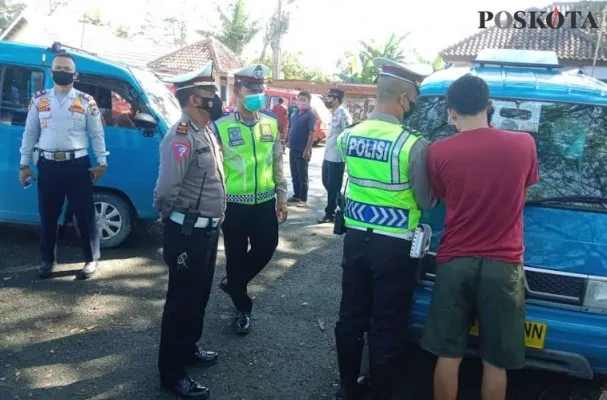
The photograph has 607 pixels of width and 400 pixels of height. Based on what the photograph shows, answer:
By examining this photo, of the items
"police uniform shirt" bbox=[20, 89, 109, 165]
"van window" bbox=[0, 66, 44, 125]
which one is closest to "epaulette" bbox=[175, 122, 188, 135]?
"police uniform shirt" bbox=[20, 89, 109, 165]

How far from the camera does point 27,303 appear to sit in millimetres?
4582

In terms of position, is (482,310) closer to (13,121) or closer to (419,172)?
(419,172)

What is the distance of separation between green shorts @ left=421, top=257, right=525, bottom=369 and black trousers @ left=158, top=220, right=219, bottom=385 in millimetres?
1382

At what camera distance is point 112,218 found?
19.9ft

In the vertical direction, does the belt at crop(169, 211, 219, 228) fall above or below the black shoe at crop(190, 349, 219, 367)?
above

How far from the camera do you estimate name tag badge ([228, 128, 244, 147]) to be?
3957 mm

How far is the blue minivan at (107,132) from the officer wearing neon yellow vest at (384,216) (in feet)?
11.2

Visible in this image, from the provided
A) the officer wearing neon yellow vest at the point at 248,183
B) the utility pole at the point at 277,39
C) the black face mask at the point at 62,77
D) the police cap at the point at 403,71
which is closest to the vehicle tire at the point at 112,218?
the black face mask at the point at 62,77

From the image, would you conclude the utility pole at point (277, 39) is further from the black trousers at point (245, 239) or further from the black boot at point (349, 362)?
the black boot at point (349, 362)

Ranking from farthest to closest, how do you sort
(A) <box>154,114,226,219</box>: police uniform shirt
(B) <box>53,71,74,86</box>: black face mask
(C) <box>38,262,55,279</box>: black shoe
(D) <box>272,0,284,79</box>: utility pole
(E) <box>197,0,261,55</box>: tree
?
(E) <box>197,0,261,55</box>: tree, (D) <box>272,0,284,79</box>: utility pole, (C) <box>38,262,55,279</box>: black shoe, (B) <box>53,71,74,86</box>: black face mask, (A) <box>154,114,226,219</box>: police uniform shirt

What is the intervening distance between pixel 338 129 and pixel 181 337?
517 cm

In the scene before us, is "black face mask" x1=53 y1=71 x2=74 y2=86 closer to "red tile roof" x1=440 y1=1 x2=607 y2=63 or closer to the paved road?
the paved road

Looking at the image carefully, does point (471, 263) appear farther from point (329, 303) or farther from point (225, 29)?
point (225, 29)

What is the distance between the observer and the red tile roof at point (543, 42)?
30.4 m
